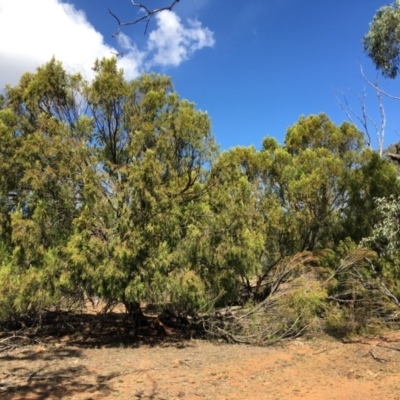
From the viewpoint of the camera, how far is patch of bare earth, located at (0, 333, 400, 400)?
19.4ft

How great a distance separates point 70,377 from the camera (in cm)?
660

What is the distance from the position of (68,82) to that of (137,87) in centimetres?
150

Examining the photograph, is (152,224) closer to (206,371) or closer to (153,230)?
(153,230)

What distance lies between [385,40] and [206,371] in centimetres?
814

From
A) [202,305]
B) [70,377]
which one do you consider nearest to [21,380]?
[70,377]

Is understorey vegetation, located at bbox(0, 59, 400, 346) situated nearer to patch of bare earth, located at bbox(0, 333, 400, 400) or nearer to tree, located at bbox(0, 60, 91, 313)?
tree, located at bbox(0, 60, 91, 313)

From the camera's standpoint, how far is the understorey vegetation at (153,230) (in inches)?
324

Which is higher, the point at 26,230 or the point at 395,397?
the point at 26,230

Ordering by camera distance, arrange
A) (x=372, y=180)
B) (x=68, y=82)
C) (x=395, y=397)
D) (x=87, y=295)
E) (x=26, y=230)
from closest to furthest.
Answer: (x=395, y=397) → (x=26, y=230) → (x=87, y=295) → (x=68, y=82) → (x=372, y=180)

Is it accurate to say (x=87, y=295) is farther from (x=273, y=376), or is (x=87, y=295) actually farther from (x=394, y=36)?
(x=394, y=36)

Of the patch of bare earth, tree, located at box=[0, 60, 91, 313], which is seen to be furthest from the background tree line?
the patch of bare earth

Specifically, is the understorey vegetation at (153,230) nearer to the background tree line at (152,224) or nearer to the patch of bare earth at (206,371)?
the background tree line at (152,224)

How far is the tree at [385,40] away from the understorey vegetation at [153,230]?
235 cm

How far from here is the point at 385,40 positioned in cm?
989
